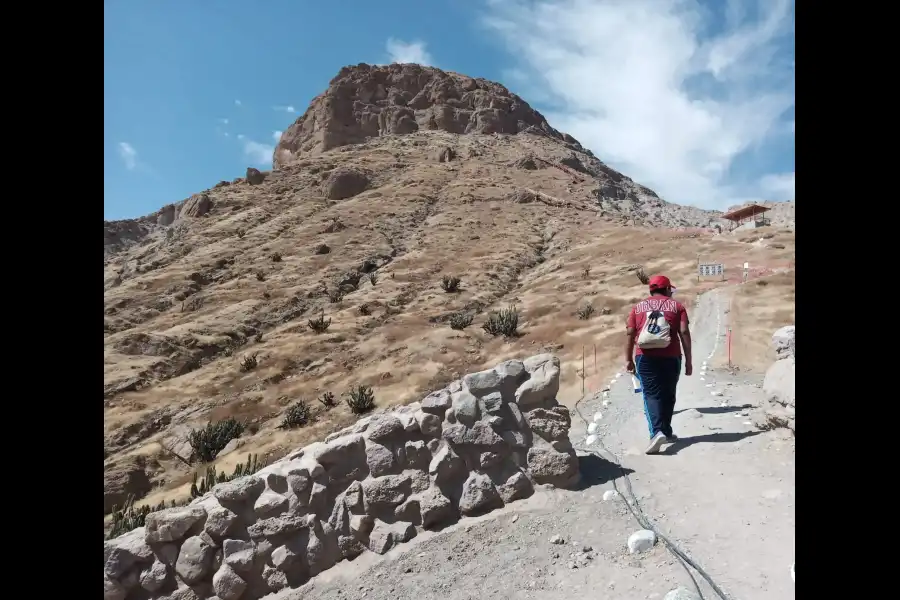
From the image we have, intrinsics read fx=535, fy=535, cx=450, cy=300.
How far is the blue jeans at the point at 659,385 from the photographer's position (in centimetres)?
507

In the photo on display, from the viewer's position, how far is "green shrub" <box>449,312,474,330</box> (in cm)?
1686

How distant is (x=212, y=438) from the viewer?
454 inches

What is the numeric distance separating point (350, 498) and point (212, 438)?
8.42 metres

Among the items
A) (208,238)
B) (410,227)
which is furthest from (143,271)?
(410,227)

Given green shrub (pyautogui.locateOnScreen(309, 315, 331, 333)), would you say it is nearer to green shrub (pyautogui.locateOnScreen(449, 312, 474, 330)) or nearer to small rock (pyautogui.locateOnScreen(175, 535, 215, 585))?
green shrub (pyautogui.locateOnScreen(449, 312, 474, 330))

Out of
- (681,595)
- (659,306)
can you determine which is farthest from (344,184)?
(681,595)

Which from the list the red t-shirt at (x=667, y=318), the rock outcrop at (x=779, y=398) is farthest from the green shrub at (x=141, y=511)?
the rock outcrop at (x=779, y=398)

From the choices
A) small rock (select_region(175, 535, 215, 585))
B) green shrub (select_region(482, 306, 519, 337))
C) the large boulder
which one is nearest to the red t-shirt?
small rock (select_region(175, 535, 215, 585))

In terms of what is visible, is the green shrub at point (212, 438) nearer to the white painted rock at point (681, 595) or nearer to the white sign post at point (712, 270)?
the white painted rock at point (681, 595)

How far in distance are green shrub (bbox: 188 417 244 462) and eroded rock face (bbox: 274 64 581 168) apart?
5988 centimetres

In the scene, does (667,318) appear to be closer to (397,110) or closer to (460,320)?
(460,320)
